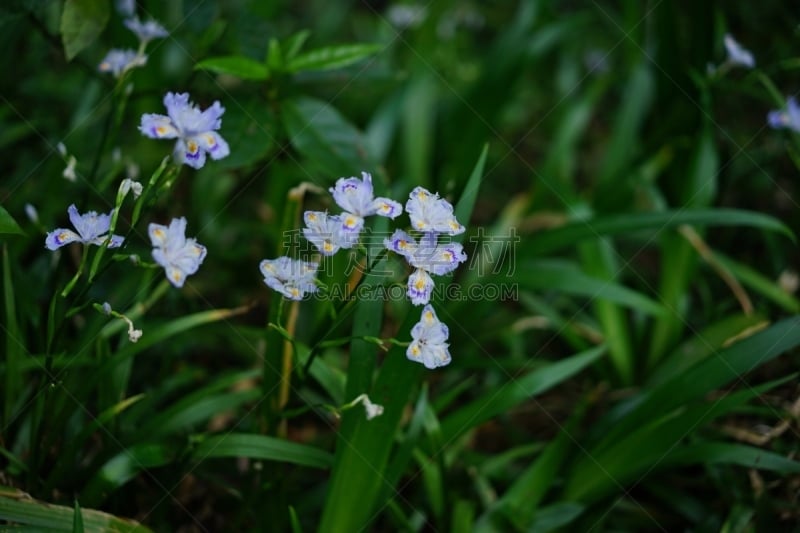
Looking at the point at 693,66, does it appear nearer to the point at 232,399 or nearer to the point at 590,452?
the point at 590,452

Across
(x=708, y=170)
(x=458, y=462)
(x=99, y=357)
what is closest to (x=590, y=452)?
(x=458, y=462)

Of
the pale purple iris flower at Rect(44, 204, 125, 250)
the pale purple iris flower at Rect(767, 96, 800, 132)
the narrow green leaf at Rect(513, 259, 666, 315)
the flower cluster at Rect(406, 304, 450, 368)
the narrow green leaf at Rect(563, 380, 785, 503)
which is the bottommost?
the narrow green leaf at Rect(563, 380, 785, 503)

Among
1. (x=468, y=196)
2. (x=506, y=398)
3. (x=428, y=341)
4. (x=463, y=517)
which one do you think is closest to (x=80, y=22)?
(x=468, y=196)

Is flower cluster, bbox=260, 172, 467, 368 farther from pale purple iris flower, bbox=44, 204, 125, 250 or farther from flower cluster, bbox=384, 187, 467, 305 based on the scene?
pale purple iris flower, bbox=44, 204, 125, 250

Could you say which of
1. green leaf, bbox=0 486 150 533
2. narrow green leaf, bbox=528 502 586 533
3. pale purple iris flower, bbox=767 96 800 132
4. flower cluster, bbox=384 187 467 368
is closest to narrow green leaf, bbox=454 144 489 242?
flower cluster, bbox=384 187 467 368

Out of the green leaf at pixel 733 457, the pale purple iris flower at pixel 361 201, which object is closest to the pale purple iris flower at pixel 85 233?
the pale purple iris flower at pixel 361 201

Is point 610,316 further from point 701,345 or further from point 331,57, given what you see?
point 331,57

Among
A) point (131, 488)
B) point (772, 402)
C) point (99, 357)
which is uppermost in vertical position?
point (772, 402)
